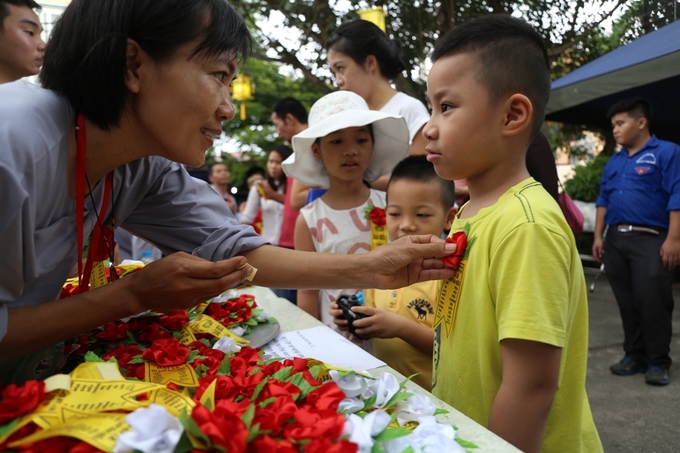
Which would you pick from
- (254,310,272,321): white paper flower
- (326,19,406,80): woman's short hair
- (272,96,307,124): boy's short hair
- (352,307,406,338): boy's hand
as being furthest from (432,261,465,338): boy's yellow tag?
(272,96,307,124): boy's short hair

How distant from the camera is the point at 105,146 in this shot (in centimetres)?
139

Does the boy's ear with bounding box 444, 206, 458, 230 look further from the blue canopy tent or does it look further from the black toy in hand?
the blue canopy tent

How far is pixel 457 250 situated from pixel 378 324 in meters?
0.49

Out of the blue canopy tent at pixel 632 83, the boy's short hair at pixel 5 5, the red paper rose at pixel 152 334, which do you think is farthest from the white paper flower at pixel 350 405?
the blue canopy tent at pixel 632 83

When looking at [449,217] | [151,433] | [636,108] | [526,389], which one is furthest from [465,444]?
[636,108]

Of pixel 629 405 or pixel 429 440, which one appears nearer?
pixel 429 440

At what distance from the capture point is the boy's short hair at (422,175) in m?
1.89

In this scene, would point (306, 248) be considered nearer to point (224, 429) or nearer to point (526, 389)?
point (526, 389)

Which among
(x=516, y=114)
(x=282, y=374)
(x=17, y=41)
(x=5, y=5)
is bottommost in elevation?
(x=282, y=374)

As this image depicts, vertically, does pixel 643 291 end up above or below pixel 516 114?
below

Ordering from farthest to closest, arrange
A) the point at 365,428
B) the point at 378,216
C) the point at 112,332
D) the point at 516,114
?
the point at 378,216 → the point at 112,332 → the point at 516,114 → the point at 365,428

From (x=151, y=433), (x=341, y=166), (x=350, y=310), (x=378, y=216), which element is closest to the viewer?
(x=151, y=433)

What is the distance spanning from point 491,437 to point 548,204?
50 cm

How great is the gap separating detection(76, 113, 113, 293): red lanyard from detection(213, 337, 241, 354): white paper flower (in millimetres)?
370
